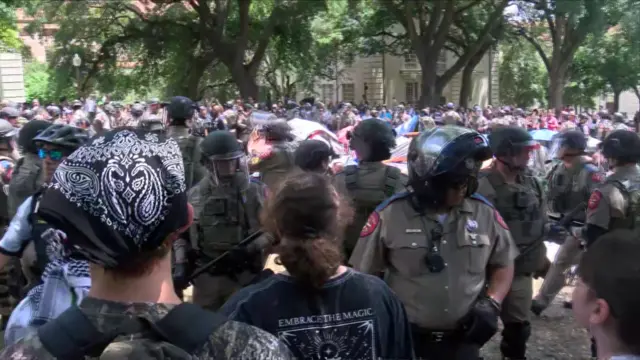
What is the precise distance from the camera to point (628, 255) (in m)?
1.82

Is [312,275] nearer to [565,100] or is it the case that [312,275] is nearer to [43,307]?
[43,307]

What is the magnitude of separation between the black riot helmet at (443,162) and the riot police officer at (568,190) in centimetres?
363

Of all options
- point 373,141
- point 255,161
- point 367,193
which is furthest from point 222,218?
point 255,161

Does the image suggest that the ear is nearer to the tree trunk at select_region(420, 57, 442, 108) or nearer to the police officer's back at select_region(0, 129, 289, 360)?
the police officer's back at select_region(0, 129, 289, 360)

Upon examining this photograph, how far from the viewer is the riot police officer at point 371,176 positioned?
505 cm

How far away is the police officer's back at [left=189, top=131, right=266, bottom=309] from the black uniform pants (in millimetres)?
1684

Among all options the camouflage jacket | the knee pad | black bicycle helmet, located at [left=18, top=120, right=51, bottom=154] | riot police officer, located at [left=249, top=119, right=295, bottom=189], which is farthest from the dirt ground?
the camouflage jacket

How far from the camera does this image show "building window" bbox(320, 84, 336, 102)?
5378 centimetres

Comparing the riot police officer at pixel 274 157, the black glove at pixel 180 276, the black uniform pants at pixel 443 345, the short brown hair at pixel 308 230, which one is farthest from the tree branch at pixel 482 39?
the short brown hair at pixel 308 230

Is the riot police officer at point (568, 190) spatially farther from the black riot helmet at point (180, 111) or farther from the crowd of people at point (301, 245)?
the black riot helmet at point (180, 111)

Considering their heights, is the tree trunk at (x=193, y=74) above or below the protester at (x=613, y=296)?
above

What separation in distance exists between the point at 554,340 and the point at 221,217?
346 cm

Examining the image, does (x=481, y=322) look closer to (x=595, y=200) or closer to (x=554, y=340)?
(x=595, y=200)

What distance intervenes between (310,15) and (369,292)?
30716 mm
